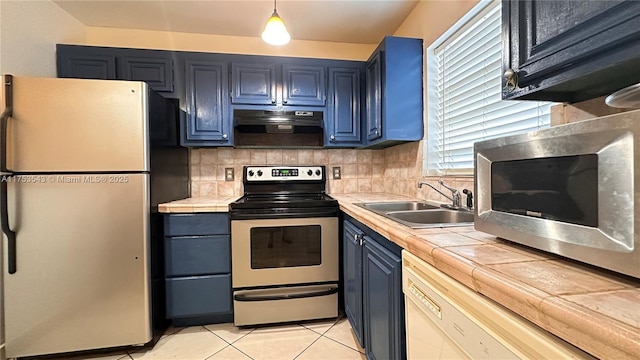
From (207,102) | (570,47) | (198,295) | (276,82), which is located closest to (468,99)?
(570,47)

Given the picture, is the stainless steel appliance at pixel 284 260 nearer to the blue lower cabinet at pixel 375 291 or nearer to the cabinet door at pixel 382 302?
the blue lower cabinet at pixel 375 291

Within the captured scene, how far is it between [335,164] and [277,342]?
161 centimetres

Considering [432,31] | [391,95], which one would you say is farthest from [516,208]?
[432,31]

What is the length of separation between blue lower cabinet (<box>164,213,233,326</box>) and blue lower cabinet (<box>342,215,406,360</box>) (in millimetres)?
903

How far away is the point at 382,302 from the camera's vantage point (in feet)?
3.92

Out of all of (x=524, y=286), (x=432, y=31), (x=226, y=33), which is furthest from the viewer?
(x=226, y=33)

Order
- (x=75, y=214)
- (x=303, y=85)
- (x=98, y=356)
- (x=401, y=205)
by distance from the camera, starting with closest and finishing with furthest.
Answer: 1. (x=75, y=214)
2. (x=98, y=356)
3. (x=401, y=205)
4. (x=303, y=85)

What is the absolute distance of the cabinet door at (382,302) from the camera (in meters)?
1.05

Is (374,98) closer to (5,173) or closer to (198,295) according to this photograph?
(198,295)

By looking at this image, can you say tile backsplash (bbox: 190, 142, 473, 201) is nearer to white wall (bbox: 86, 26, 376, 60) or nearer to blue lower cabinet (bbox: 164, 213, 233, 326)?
blue lower cabinet (bbox: 164, 213, 233, 326)

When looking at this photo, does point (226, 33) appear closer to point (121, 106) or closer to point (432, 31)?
point (121, 106)

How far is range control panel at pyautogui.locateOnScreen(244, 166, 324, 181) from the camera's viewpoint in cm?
249

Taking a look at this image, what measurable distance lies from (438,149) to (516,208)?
52.2 inches

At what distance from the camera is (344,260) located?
1.96 m
